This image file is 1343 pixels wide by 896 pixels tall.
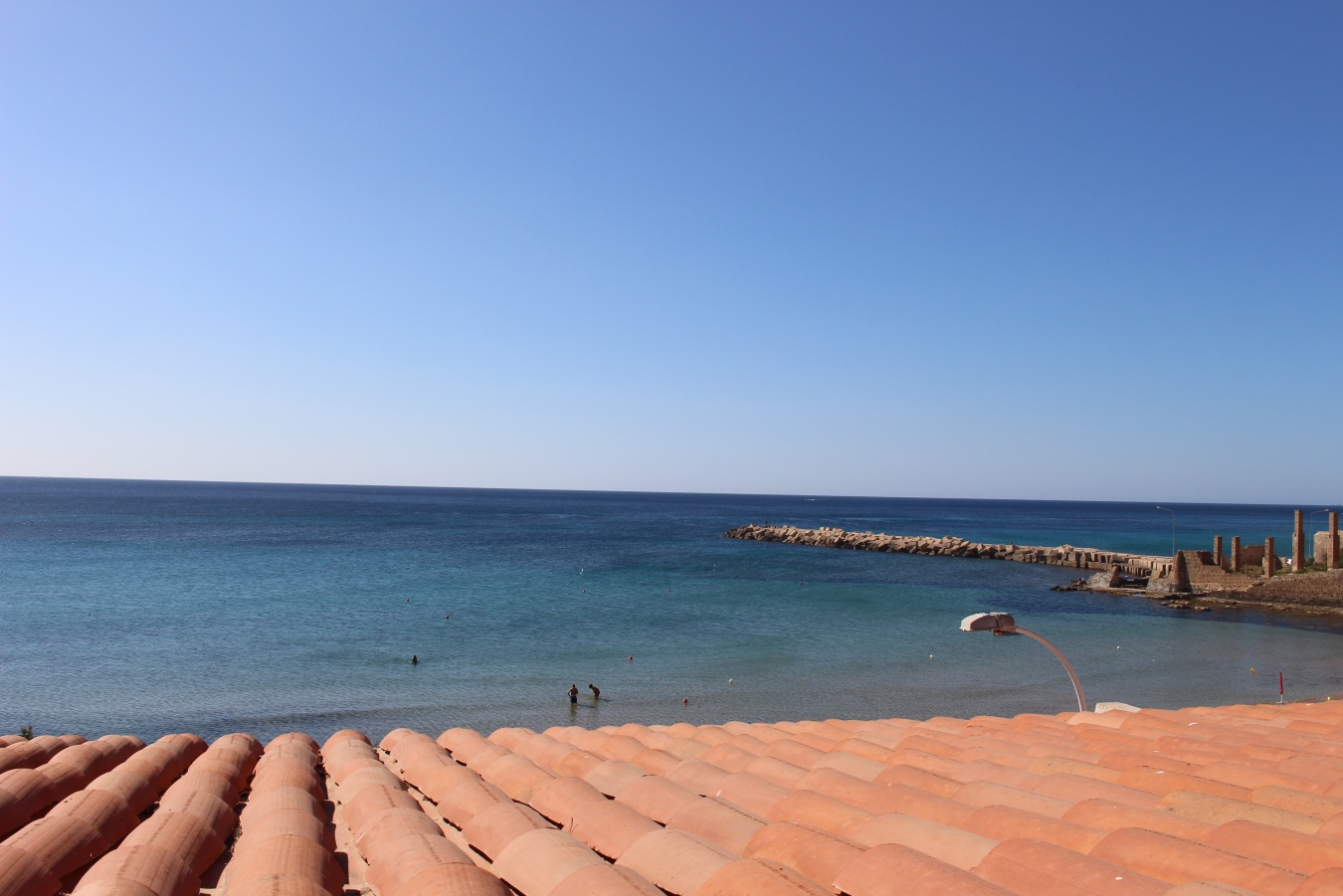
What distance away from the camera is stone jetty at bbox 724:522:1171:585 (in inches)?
2274

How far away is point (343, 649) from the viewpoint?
3042 cm

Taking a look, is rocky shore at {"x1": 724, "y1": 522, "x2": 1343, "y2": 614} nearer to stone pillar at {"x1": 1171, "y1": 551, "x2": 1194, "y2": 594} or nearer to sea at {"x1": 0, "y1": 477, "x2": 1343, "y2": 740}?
stone pillar at {"x1": 1171, "y1": 551, "x2": 1194, "y2": 594}

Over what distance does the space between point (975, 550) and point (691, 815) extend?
244 ft

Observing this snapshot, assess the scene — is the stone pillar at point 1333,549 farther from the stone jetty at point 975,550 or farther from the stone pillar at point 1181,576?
the stone jetty at point 975,550

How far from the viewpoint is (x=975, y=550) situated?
72625mm

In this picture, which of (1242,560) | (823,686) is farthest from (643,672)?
(1242,560)

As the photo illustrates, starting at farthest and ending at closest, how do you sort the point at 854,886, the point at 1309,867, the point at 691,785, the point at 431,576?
the point at 431,576 → the point at 691,785 → the point at 1309,867 → the point at 854,886

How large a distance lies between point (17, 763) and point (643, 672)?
23.2m

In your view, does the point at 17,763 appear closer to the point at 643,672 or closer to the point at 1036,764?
the point at 1036,764

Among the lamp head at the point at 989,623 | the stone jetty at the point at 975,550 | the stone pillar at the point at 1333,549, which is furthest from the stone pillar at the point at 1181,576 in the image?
the lamp head at the point at 989,623

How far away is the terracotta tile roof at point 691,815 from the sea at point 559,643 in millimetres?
16726

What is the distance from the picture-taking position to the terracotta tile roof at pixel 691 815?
8.79 feet

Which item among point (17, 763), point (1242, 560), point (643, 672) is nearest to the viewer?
point (17, 763)

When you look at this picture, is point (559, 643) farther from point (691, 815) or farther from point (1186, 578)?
point (1186, 578)
